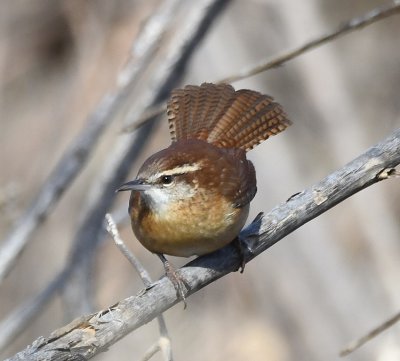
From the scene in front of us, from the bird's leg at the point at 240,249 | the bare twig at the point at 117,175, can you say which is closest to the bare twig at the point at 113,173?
the bare twig at the point at 117,175

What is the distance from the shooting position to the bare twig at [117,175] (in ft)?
10.5

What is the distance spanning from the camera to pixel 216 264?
260 centimetres

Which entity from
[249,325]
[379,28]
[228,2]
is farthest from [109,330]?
[379,28]

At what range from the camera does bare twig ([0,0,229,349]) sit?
126 inches

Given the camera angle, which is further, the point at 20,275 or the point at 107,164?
the point at 20,275

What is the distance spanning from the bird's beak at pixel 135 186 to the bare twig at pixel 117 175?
0.71 m

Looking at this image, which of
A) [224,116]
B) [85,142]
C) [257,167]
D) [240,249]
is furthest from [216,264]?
[257,167]

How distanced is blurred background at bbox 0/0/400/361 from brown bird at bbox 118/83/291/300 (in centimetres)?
38

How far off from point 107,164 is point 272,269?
154 centimetres

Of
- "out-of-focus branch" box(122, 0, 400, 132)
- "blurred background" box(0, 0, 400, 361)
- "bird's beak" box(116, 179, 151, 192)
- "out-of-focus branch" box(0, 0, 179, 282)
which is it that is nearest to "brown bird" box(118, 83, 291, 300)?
"bird's beak" box(116, 179, 151, 192)

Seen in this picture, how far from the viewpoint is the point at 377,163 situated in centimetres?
232

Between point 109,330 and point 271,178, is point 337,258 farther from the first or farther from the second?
point 109,330

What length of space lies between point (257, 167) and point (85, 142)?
3.82ft

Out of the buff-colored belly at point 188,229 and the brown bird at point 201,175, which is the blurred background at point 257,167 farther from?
the buff-colored belly at point 188,229
